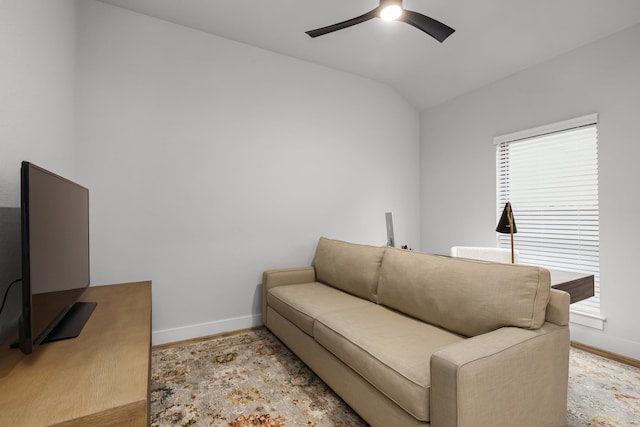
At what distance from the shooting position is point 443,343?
163 cm

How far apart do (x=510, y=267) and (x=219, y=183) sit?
246cm

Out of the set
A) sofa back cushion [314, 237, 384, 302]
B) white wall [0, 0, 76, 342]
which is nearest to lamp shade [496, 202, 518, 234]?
sofa back cushion [314, 237, 384, 302]

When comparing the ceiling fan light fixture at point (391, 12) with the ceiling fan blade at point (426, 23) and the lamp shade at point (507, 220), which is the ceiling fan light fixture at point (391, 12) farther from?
the lamp shade at point (507, 220)

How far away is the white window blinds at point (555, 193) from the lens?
2768 millimetres

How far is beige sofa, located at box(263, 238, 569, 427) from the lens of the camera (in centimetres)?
122

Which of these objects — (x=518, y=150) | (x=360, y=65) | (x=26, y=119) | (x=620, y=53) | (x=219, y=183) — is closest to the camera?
(x=26, y=119)

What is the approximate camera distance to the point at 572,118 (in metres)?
2.84

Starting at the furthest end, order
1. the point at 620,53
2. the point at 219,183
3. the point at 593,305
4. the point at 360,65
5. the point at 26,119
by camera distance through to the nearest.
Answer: the point at 360,65
the point at 219,183
the point at 593,305
the point at 620,53
the point at 26,119

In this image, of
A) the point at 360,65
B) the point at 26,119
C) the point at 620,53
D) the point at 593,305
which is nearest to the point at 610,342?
the point at 593,305

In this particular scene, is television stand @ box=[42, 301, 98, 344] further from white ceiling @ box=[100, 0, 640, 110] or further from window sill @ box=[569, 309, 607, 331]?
window sill @ box=[569, 309, 607, 331]

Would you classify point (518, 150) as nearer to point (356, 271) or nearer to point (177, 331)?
point (356, 271)

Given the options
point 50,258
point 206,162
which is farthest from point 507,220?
point 50,258

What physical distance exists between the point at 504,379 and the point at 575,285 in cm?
112

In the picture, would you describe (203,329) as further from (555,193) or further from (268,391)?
(555,193)
